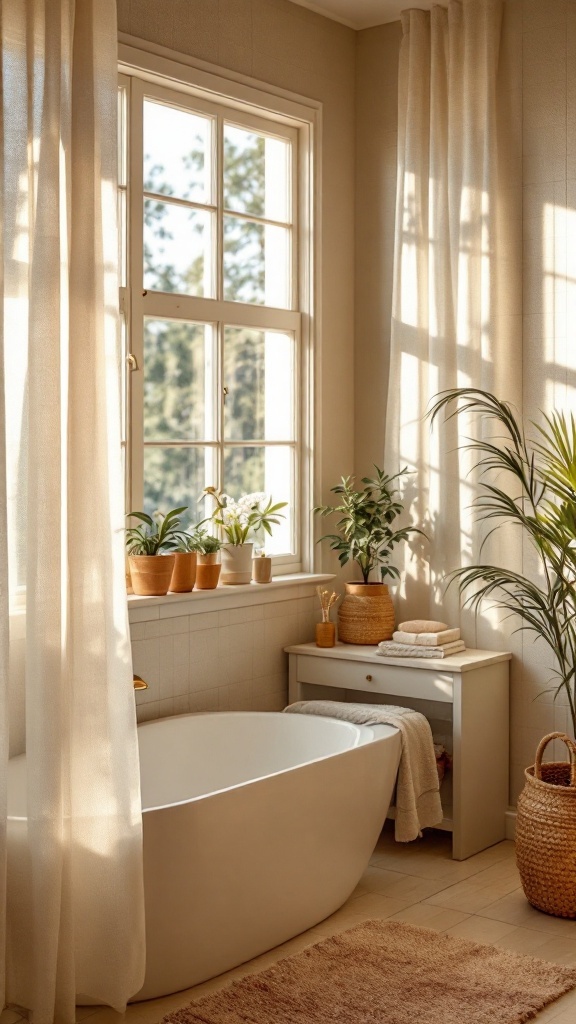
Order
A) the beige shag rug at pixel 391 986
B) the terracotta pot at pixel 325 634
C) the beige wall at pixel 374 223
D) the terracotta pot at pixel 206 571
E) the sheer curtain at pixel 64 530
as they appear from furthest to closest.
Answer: the beige wall at pixel 374 223, the terracotta pot at pixel 325 634, the terracotta pot at pixel 206 571, the beige shag rug at pixel 391 986, the sheer curtain at pixel 64 530

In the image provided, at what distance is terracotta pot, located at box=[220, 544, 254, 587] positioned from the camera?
4.17 m

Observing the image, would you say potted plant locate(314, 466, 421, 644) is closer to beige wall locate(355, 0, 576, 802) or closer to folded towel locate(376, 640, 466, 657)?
folded towel locate(376, 640, 466, 657)

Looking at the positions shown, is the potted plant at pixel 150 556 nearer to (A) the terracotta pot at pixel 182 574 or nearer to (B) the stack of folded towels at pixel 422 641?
(A) the terracotta pot at pixel 182 574

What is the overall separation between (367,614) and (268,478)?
2.17 ft

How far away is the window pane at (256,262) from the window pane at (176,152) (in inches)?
8.1

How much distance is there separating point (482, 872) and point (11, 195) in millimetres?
2671

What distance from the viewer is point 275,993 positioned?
2.99 metres

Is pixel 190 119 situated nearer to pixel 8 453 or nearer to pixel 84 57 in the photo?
pixel 84 57

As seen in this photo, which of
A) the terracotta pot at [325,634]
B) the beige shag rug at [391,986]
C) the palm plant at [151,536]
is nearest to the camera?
the beige shag rug at [391,986]

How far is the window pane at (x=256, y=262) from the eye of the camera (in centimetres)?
431

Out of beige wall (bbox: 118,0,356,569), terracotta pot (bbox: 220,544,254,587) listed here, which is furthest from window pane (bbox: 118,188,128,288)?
terracotta pot (bbox: 220,544,254,587)

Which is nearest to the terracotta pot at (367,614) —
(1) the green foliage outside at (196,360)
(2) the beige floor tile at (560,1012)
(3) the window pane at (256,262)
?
(1) the green foliage outside at (196,360)

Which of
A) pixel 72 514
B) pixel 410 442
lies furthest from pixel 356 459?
pixel 72 514

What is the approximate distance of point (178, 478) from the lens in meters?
4.10
